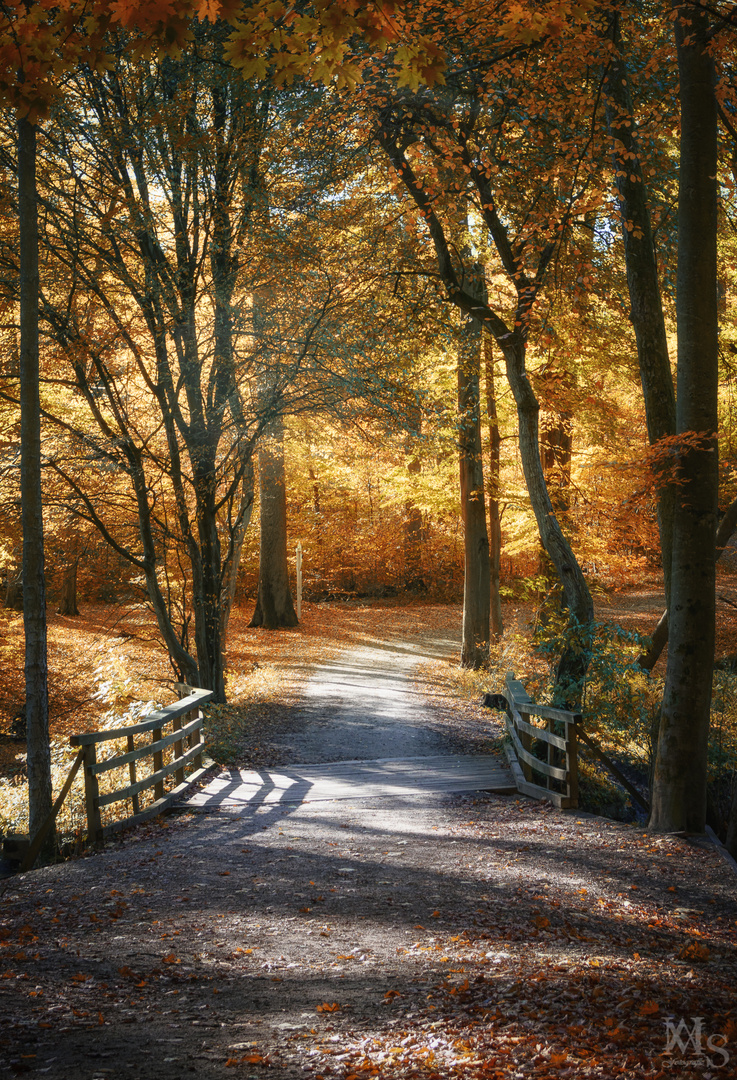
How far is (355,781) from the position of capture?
9.45 m

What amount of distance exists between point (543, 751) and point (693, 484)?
450cm

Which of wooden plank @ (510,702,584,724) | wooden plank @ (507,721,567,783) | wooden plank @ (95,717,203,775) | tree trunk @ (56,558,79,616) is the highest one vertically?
tree trunk @ (56,558,79,616)

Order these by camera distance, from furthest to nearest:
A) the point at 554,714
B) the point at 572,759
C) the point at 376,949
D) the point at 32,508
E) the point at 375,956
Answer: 1. the point at 554,714
2. the point at 572,759
3. the point at 32,508
4. the point at 376,949
5. the point at 375,956

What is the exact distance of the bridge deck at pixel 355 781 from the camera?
8.86 metres

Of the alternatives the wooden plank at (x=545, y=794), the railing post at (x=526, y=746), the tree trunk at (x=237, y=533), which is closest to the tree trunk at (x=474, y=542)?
the tree trunk at (x=237, y=533)

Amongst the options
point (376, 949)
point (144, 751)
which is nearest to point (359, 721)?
point (144, 751)

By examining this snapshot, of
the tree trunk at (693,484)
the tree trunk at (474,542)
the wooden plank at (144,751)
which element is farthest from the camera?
the tree trunk at (474,542)

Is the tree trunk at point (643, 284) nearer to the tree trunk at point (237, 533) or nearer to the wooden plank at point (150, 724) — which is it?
the wooden plank at point (150, 724)

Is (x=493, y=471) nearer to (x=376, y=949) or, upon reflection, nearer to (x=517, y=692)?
(x=517, y=692)

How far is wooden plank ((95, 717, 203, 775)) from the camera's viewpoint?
726cm

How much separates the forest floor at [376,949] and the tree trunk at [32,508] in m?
1.05

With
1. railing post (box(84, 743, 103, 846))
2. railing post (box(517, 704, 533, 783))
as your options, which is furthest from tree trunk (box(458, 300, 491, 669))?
railing post (box(84, 743, 103, 846))

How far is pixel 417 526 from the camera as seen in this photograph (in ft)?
112

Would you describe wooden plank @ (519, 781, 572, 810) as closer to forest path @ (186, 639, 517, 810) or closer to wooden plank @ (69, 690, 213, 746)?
forest path @ (186, 639, 517, 810)
